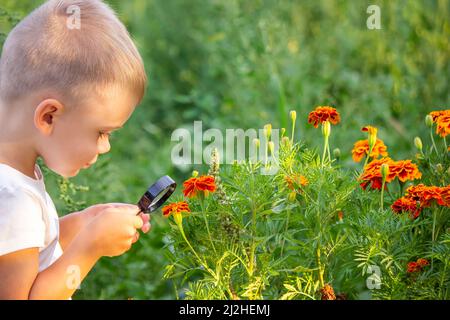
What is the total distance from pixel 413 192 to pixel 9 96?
0.98 meters

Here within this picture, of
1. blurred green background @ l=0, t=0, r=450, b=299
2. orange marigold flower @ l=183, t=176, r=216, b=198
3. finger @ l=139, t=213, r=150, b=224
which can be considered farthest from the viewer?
blurred green background @ l=0, t=0, r=450, b=299

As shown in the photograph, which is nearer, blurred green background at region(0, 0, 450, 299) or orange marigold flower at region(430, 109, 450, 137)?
orange marigold flower at region(430, 109, 450, 137)

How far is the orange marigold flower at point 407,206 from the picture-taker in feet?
6.33

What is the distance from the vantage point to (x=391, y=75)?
4578 mm

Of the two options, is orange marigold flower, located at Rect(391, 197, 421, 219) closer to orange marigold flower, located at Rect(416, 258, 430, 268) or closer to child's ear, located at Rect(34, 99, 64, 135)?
orange marigold flower, located at Rect(416, 258, 430, 268)

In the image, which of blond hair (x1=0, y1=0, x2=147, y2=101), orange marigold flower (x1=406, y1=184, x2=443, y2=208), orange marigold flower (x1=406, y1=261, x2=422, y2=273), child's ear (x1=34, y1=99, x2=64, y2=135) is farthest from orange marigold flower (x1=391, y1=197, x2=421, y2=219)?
child's ear (x1=34, y1=99, x2=64, y2=135)

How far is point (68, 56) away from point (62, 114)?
0.44 feet

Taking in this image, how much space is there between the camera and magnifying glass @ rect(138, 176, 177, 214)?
1.87 m

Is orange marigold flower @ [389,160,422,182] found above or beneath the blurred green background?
beneath

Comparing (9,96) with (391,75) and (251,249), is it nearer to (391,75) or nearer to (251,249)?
(251,249)

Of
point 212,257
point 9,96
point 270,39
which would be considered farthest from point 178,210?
point 270,39

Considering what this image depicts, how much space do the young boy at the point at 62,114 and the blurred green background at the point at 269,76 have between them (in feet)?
3.97
